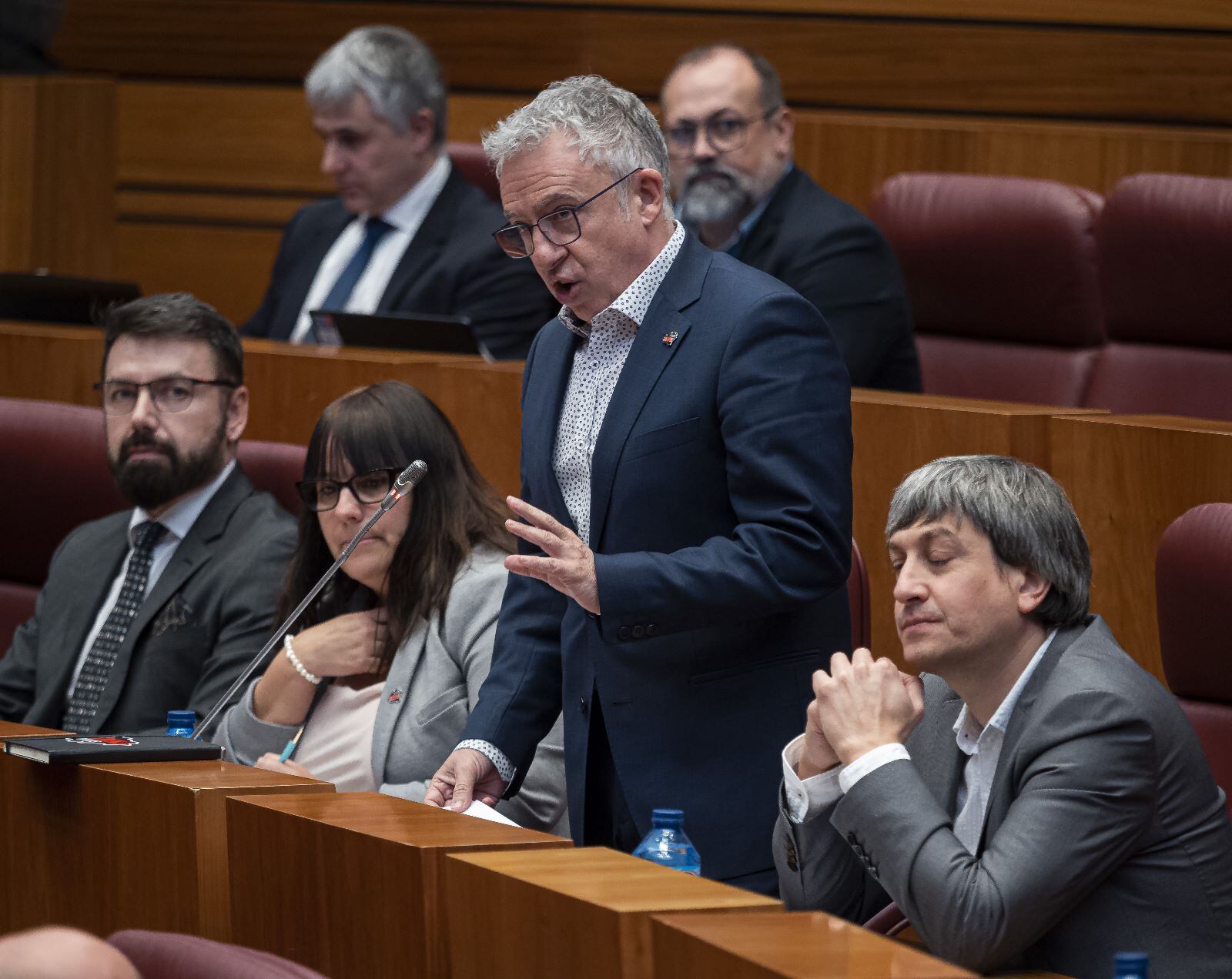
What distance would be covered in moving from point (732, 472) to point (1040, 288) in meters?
1.05

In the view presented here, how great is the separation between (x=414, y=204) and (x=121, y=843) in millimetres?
1238

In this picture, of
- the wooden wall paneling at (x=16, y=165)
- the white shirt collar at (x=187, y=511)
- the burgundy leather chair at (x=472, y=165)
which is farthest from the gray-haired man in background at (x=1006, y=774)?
the wooden wall paneling at (x=16, y=165)

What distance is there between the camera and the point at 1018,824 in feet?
3.03

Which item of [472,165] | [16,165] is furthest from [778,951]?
[16,165]

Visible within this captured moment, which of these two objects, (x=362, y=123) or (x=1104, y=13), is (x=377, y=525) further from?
(x=1104, y=13)

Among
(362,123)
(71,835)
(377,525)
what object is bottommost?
(71,835)

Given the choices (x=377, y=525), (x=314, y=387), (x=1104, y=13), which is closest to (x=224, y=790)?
(x=377, y=525)

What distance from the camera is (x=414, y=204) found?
211 centimetres

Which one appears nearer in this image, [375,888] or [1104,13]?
[375,888]

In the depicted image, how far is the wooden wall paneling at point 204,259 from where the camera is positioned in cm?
292

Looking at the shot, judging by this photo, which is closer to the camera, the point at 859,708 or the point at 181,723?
the point at 859,708

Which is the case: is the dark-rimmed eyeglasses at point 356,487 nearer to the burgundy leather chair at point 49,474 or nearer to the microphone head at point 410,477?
the microphone head at point 410,477

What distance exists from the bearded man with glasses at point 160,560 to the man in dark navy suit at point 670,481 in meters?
0.44

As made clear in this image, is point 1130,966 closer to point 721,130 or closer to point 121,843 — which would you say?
point 121,843
